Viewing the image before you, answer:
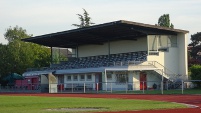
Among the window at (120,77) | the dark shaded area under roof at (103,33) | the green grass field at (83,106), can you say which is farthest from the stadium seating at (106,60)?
the green grass field at (83,106)

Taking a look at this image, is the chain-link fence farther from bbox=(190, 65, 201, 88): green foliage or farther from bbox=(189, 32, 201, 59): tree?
bbox=(189, 32, 201, 59): tree

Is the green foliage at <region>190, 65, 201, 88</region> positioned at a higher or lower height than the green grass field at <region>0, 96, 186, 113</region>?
higher

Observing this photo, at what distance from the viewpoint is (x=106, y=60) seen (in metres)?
60.8

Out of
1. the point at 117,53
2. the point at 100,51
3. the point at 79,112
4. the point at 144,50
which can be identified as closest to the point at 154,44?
the point at 144,50

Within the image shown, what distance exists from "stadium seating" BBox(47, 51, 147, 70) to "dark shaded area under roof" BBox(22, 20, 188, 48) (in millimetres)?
2445

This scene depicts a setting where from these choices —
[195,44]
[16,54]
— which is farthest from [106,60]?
[195,44]

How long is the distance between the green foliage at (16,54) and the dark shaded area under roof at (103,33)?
5.09 meters

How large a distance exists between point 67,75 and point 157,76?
15046 mm

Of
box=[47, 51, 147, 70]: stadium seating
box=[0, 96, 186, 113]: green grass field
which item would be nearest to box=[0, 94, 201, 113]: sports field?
box=[0, 96, 186, 113]: green grass field

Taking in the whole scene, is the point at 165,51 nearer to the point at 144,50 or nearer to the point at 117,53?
the point at 144,50

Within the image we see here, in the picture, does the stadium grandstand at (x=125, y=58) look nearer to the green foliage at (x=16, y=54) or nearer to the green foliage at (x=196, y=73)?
the green foliage at (x=196, y=73)

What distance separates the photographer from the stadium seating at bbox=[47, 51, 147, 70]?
179ft

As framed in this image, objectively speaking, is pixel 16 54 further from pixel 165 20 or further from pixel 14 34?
pixel 165 20

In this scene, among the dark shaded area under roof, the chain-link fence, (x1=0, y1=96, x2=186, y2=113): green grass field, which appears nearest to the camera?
(x1=0, y1=96, x2=186, y2=113): green grass field
